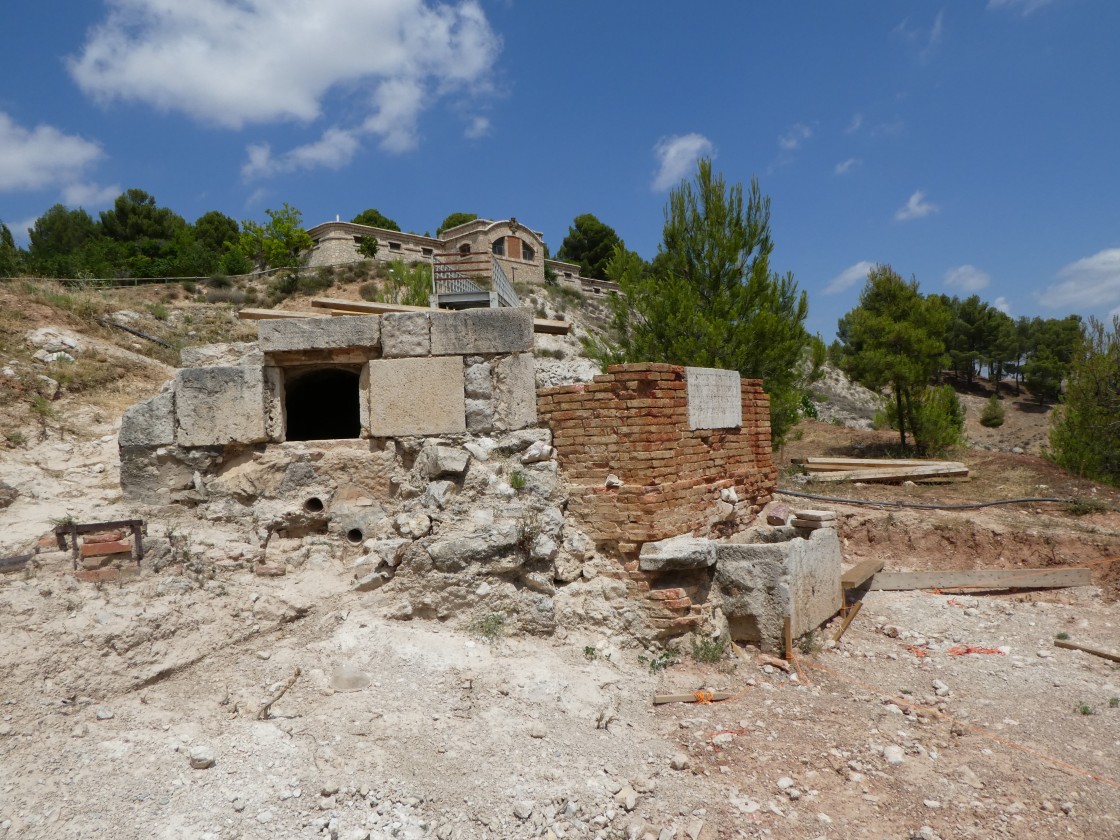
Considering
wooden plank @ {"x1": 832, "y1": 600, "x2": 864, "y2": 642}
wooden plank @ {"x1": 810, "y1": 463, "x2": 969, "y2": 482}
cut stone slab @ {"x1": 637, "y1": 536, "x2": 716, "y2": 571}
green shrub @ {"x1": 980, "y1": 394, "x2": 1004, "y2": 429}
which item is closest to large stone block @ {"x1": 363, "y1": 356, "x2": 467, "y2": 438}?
cut stone slab @ {"x1": 637, "y1": 536, "x2": 716, "y2": 571}

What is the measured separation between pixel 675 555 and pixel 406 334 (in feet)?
8.74

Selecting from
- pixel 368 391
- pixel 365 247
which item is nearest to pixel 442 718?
pixel 368 391

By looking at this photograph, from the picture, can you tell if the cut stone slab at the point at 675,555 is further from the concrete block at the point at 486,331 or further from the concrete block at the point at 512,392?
the concrete block at the point at 486,331

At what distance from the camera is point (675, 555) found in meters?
4.60

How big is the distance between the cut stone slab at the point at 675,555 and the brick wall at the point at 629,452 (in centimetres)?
8

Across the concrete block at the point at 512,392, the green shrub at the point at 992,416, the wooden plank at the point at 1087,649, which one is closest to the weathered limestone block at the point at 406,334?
the concrete block at the point at 512,392

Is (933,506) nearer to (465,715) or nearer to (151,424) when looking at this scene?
(465,715)

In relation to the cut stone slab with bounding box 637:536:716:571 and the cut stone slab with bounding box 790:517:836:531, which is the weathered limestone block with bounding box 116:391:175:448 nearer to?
the cut stone slab with bounding box 637:536:716:571

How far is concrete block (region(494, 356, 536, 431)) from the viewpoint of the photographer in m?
4.97

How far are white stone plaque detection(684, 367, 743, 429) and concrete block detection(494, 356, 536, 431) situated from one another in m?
1.31

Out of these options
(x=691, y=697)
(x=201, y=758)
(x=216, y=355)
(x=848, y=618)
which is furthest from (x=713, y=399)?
(x=201, y=758)

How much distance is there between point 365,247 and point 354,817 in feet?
108

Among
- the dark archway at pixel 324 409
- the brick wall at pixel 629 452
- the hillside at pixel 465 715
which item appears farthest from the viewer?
the dark archway at pixel 324 409

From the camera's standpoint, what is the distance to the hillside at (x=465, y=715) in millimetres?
2949
